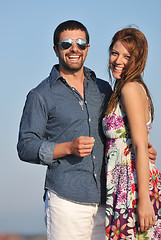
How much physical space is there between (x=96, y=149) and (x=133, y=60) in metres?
0.96

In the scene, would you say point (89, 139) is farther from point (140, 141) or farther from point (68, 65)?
point (68, 65)

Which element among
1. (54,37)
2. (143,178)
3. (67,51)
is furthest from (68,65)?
(143,178)

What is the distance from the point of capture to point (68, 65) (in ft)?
15.1

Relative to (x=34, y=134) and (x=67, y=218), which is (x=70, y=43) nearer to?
(x=34, y=134)

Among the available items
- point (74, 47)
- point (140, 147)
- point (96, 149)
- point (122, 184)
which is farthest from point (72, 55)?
point (122, 184)

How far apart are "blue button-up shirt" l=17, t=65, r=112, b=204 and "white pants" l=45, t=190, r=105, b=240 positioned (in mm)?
74

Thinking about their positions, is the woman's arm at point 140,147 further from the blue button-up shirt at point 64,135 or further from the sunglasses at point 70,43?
the sunglasses at point 70,43

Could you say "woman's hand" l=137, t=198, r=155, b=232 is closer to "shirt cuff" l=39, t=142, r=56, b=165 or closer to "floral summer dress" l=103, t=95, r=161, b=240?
"floral summer dress" l=103, t=95, r=161, b=240

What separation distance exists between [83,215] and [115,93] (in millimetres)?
1239

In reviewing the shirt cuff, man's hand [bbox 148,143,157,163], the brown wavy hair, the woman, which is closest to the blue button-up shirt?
the shirt cuff

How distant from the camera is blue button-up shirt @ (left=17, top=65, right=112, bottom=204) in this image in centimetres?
418

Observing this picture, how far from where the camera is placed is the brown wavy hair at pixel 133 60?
4.14 meters

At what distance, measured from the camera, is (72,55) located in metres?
4.61

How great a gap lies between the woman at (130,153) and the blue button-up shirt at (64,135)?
0.64 feet
